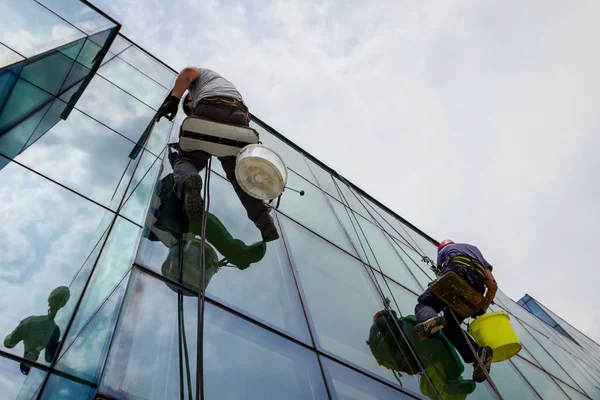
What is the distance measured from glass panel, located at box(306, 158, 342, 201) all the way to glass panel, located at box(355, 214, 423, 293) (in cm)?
72

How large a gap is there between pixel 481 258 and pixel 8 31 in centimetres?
519

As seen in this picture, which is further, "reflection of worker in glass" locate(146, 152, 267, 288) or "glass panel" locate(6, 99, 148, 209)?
"glass panel" locate(6, 99, 148, 209)

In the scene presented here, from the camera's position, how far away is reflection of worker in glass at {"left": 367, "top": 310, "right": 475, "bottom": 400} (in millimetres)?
3635

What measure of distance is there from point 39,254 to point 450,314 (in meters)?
3.82

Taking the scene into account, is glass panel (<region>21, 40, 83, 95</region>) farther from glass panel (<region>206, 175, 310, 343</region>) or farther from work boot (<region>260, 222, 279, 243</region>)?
work boot (<region>260, 222, 279, 243</region>)

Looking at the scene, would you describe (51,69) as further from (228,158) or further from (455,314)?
(455,314)

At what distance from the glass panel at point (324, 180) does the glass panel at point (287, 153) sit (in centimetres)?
23

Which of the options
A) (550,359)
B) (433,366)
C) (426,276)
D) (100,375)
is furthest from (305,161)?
(100,375)

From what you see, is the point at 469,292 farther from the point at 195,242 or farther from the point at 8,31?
the point at 8,31

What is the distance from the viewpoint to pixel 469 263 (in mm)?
4559

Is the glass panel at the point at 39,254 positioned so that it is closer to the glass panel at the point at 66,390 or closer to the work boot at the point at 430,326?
the glass panel at the point at 66,390

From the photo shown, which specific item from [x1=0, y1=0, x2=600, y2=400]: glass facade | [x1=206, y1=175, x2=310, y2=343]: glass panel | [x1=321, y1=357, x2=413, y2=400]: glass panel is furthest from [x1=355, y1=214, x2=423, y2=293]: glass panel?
[x1=321, y1=357, x2=413, y2=400]: glass panel

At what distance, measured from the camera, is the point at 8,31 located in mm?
3701

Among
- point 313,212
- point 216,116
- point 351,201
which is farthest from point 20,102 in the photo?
point 351,201
